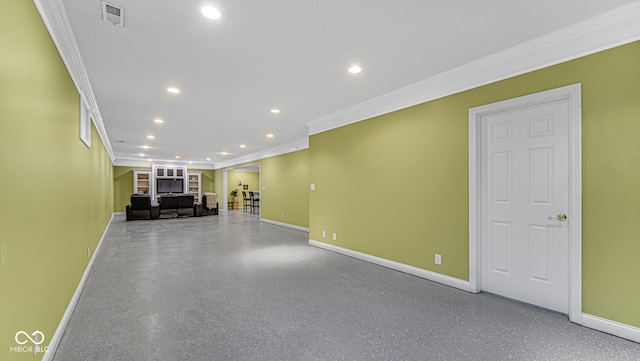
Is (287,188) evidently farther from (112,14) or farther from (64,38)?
(112,14)

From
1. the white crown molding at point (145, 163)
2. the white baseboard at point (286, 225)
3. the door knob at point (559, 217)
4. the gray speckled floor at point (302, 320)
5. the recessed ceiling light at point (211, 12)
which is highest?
the recessed ceiling light at point (211, 12)

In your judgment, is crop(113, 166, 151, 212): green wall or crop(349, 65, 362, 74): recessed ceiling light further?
crop(113, 166, 151, 212): green wall

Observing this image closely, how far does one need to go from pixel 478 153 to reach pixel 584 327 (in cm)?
183

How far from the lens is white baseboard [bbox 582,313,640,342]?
2.21 m

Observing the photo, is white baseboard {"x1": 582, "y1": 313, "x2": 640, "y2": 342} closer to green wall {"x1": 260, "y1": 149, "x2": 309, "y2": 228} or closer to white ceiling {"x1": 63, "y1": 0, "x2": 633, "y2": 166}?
white ceiling {"x1": 63, "y1": 0, "x2": 633, "y2": 166}

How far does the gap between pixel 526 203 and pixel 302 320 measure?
2557mm

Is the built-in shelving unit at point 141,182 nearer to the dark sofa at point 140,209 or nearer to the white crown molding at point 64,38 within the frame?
the dark sofa at point 140,209

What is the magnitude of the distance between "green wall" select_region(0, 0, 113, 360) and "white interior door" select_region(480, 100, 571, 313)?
3.87 meters

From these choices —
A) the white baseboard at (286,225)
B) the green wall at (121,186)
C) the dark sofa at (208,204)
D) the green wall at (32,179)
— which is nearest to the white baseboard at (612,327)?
the green wall at (32,179)

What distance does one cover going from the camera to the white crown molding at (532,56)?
2.26 m

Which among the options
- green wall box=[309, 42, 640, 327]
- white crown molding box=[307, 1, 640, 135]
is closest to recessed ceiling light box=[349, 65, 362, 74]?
white crown molding box=[307, 1, 640, 135]

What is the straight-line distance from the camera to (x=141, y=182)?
13359mm

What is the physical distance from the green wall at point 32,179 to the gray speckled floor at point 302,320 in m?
0.54

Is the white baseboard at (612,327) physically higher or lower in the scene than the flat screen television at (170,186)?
lower
